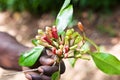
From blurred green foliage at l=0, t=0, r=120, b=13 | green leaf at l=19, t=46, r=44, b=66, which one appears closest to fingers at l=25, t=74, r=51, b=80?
green leaf at l=19, t=46, r=44, b=66

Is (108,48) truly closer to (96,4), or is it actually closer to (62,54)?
(96,4)

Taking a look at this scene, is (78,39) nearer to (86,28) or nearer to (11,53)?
(11,53)

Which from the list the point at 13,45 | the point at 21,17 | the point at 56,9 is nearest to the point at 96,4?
the point at 56,9

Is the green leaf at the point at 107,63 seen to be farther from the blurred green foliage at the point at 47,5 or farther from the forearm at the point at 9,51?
the blurred green foliage at the point at 47,5

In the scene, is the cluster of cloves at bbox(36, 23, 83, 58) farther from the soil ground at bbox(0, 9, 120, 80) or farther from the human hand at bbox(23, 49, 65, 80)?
the soil ground at bbox(0, 9, 120, 80)

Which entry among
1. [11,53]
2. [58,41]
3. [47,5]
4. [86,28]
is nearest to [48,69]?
[58,41]

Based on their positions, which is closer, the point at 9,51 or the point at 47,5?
the point at 9,51
